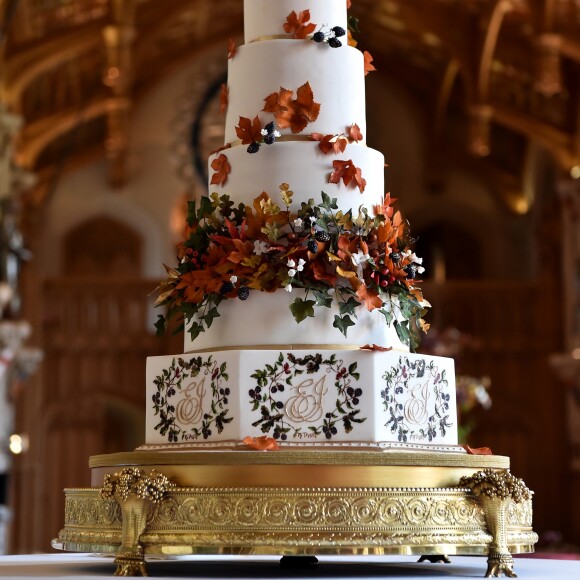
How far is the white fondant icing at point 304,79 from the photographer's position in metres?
4.66

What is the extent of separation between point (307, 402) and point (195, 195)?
14.6m

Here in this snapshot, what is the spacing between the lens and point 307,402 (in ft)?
13.8

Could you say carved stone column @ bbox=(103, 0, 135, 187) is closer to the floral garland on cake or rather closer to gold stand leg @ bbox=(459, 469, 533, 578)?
the floral garland on cake

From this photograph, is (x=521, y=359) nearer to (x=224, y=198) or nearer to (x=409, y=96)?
(x=409, y=96)

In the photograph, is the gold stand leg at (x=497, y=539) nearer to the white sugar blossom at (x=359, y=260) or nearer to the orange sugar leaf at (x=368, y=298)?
the orange sugar leaf at (x=368, y=298)

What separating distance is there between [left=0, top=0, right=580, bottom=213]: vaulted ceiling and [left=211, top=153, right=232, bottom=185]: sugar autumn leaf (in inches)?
367

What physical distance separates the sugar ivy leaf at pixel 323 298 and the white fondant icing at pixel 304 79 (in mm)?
608

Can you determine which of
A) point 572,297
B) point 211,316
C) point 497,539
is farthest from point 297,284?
point 572,297

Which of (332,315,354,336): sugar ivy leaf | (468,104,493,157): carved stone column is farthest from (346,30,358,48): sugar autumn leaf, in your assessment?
(468,104,493,157): carved stone column

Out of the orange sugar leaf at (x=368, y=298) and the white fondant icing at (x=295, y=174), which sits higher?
the white fondant icing at (x=295, y=174)

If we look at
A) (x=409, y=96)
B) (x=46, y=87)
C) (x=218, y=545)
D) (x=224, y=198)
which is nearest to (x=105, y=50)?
(x=46, y=87)

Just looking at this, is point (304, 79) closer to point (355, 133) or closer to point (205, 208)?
point (355, 133)

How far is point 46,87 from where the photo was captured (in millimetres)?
17594

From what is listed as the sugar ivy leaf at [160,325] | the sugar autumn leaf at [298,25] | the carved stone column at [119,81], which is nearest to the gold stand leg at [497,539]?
the sugar ivy leaf at [160,325]
